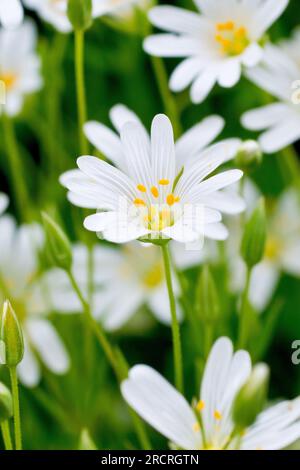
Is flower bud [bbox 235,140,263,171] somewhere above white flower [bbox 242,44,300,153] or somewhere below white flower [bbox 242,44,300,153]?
below

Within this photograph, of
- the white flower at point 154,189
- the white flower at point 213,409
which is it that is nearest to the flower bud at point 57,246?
the white flower at point 154,189

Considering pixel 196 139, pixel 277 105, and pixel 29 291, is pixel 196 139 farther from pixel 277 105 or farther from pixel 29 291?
pixel 29 291

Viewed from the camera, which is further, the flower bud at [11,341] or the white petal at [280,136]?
the white petal at [280,136]

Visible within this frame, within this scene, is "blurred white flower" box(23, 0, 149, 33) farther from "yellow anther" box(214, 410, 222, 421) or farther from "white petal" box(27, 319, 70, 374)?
"yellow anther" box(214, 410, 222, 421)

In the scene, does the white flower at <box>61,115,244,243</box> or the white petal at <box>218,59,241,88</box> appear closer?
the white flower at <box>61,115,244,243</box>

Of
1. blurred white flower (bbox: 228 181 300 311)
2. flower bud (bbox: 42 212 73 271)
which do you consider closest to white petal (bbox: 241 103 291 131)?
blurred white flower (bbox: 228 181 300 311)

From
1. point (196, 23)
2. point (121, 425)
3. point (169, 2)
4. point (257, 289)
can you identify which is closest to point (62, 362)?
point (121, 425)

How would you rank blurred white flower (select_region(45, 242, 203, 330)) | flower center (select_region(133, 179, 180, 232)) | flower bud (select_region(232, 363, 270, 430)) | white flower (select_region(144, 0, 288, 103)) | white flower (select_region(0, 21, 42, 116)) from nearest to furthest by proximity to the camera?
flower bud (select_region(232, 363, 270, 430)) → flower center (select_region(133, 179, 180, 232)) → white flower (select_region(144, 0, 288, 103)) → blurred white flower (select_region(45, 242, 203, 330)) → white flower (select_region(0, 21, 42, 116))

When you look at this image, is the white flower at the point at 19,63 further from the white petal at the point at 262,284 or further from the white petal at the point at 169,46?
the white petal at the point at 262,284
